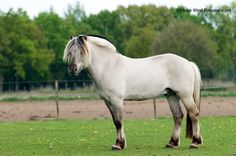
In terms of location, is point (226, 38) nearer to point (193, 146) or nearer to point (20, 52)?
point (20, 52)

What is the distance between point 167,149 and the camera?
42.2 feet

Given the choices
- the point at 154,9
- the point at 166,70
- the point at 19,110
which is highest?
the point at 154,9

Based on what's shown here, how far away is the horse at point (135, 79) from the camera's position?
12961mm

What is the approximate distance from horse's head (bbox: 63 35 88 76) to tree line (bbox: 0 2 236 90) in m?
41.4

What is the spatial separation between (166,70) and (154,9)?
6136cm

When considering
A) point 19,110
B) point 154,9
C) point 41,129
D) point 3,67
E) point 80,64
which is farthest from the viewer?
point 154,9

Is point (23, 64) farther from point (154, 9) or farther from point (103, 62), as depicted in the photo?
point (103, 62)

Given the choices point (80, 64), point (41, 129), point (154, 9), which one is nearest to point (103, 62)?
point (80, 64)

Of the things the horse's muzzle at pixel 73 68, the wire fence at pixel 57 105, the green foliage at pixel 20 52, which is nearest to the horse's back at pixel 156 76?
the horse's muzzle at pixel 73 68

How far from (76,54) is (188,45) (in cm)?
4421

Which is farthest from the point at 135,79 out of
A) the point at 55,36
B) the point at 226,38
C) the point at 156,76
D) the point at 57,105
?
the point at 55,36

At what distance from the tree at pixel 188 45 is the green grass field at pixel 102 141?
3548cm

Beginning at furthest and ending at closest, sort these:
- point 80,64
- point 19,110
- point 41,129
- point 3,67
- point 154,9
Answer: point 154,9, point 3,67, point 19,110, point 41,129, point 80,64

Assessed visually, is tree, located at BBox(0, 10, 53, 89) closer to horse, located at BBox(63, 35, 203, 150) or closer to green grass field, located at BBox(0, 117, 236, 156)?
green grass field, located at BBox(0, 117, 236, 156)
